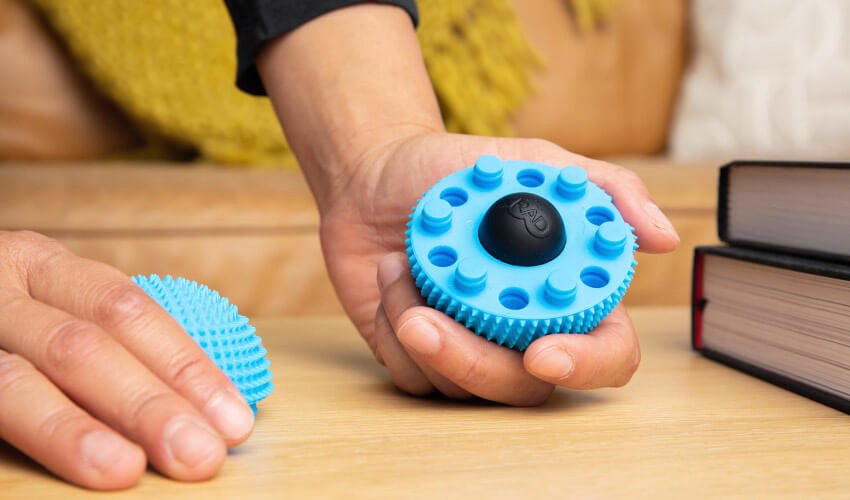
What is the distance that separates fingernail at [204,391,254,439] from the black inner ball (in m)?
0.19

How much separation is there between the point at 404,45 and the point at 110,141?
1022 mm

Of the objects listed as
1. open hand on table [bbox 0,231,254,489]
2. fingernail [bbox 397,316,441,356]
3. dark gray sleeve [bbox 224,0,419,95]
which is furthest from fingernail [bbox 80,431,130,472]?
dark gray sleeve [bbox 224,0,419,95]

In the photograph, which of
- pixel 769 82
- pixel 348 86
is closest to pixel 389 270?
pixel 348 86

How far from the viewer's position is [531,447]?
1.48ft

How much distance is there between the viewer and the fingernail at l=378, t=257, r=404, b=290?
565 mm

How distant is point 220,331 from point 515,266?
0.63 ft

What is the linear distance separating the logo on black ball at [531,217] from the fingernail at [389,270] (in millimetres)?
109

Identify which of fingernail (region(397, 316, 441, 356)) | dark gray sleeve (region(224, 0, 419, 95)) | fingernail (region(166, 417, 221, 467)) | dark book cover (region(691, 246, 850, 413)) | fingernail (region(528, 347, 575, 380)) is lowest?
dark book cover (region(691, 246, 850, 413))

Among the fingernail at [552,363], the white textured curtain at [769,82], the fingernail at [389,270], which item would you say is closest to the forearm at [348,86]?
the fingernail at [389,270]

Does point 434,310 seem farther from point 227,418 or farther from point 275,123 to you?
point 275,123

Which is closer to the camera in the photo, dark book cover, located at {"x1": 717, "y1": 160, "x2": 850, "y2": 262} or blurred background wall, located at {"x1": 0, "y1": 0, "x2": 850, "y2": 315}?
dark book cover, located at {"x1": 717, "y1": 160, "x2": 850, "y2": 262}

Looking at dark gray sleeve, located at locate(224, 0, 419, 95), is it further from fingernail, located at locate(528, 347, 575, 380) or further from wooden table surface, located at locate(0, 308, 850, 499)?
fingernail, located at locate(528, 347, 575, 380)

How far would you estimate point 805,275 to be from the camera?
0.59 m

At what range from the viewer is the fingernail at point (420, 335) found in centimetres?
50
